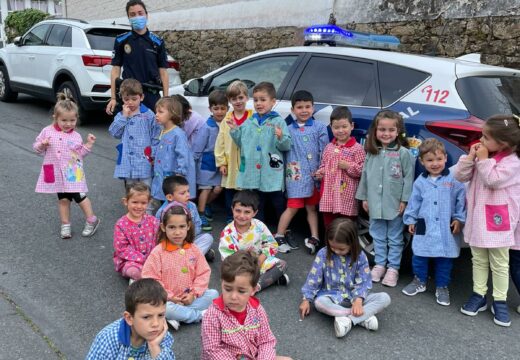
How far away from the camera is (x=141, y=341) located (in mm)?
2436

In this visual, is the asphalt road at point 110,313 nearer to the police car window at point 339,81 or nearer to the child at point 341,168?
the child at point 341,168

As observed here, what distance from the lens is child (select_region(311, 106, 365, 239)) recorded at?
168 inches

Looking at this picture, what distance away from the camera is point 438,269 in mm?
3873

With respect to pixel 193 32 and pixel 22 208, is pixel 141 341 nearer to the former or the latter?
pixel 22 208

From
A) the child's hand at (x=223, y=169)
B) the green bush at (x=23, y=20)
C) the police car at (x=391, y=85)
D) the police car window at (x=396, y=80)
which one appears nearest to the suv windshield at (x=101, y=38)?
the police car at (x=391, y=85)

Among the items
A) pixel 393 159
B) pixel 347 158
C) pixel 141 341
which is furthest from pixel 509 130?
pixel 141 341

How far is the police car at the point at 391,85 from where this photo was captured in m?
3.86

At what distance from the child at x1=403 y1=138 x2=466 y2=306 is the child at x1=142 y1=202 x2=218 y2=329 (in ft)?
5.20

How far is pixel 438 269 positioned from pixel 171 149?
2529 mm

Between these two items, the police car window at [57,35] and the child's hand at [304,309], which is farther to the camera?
the police car window at [57,35]

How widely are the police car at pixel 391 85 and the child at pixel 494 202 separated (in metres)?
0.22

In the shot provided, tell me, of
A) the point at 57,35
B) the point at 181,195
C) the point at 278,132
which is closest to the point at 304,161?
the point at 278,132

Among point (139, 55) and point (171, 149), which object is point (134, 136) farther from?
point (139, 55)

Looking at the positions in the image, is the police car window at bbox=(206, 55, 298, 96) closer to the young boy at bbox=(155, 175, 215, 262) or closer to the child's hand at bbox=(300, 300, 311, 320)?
the young boy at bbox=(155, 175, 215, 262)
